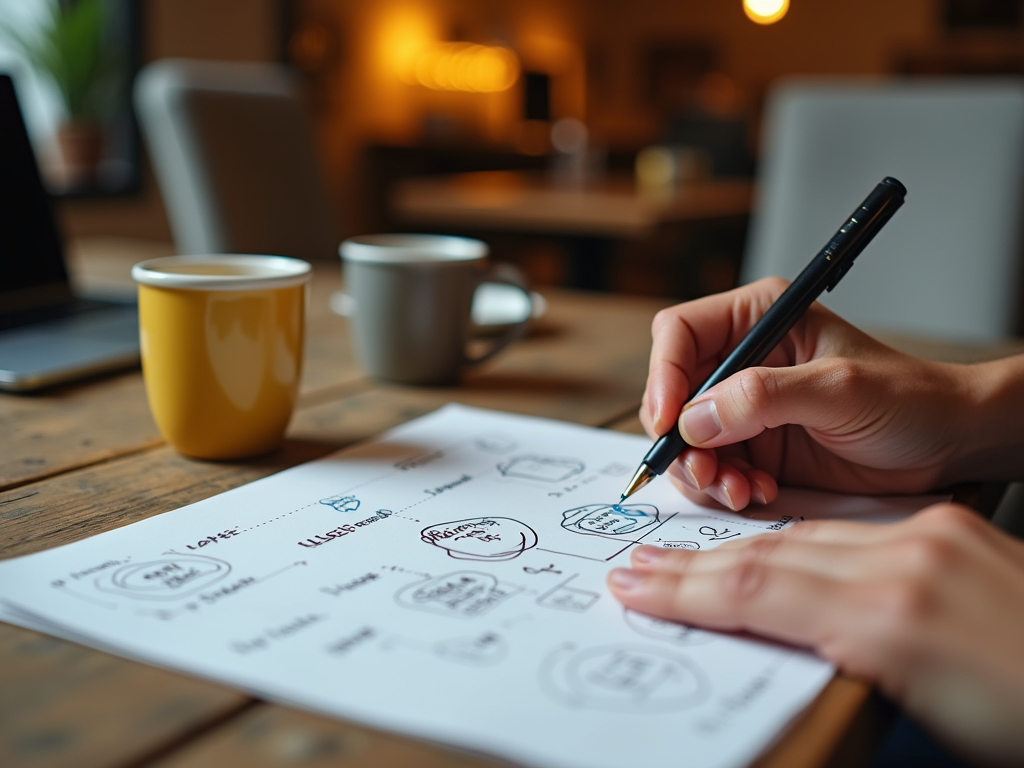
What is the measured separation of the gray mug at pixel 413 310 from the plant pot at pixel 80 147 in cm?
289

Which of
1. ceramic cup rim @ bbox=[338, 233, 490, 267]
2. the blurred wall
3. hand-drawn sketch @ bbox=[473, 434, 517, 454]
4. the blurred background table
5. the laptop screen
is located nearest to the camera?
hand-drawn sketch @ bbox=[473, 434, 517, 454]

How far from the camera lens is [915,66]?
6.60 metres

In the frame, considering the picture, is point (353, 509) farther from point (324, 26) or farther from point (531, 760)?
point (324, 26)

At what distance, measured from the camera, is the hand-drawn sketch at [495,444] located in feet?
2.15

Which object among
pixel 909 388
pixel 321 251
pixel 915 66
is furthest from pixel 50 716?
pixel 915 66

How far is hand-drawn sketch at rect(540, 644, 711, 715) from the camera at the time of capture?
1.12ft

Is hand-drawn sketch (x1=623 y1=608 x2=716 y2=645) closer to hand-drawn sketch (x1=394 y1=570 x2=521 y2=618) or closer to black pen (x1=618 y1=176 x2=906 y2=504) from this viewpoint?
→ hand-drawn sketch (x1=394 y1=570 x2=521 y2=618)

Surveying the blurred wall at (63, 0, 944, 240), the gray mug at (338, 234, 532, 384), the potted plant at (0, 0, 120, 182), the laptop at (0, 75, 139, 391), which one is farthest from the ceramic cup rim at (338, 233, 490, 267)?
the blurred wall at (63, 0, 944, 240)

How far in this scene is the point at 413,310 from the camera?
816 mm

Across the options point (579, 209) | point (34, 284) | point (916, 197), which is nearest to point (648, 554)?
point (34, 284)

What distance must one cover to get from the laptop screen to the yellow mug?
1.23 ft

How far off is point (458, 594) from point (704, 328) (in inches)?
12.2

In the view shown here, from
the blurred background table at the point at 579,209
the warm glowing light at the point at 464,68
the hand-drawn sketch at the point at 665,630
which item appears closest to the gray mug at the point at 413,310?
the hand-drawn sketch at the point at 665,630

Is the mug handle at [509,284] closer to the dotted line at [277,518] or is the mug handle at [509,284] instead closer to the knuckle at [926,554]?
the dotted line at [277,518]
